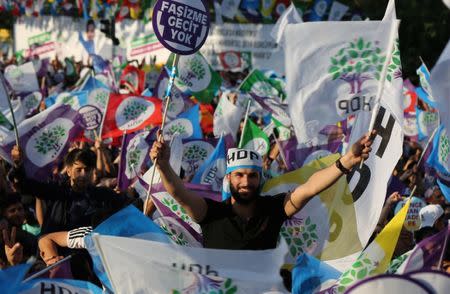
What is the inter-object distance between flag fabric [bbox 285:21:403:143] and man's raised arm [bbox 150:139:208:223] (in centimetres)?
128

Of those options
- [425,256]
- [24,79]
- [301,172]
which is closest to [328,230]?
[301,172]

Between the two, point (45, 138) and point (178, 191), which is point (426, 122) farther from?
point (178, 191)

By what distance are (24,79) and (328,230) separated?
31.8 feet

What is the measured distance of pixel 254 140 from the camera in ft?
34.7

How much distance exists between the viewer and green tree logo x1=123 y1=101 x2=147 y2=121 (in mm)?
11406

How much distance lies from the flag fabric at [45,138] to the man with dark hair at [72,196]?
7.30 feet

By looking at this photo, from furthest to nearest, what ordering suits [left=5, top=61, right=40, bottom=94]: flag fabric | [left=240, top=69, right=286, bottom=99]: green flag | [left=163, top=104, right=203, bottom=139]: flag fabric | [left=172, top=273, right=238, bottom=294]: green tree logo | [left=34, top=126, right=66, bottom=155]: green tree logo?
[left=5, top=61, right=40, bottom=94]: flag fabric
[left=240, top=69, right=286, bottom=99]: green flag
[left=163, top=104, right=203, bottom=139]: flag fabric
[left=34, top=126, right=66, bottom=155]: green tree logo
[left=172, top=273, right=238, bottom=294]: green tree logo

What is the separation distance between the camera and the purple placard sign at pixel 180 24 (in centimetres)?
651

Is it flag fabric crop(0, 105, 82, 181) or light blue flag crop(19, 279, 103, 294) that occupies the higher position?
light blue flag crop(19, 279, 103, 294)

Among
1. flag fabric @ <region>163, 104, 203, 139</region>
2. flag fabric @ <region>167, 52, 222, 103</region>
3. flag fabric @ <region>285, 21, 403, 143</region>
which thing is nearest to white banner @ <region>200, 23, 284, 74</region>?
flag fabric @ <region>167, 52, 222, 103</region>

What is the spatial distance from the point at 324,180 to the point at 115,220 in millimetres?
1068

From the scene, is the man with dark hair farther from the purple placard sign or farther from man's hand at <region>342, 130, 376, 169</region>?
man's hand at <region>342, 130, 376, 169</region>

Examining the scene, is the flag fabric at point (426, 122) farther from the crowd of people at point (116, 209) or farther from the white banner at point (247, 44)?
the white banner at point (247, 44)

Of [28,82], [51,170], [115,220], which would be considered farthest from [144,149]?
[28,82]
